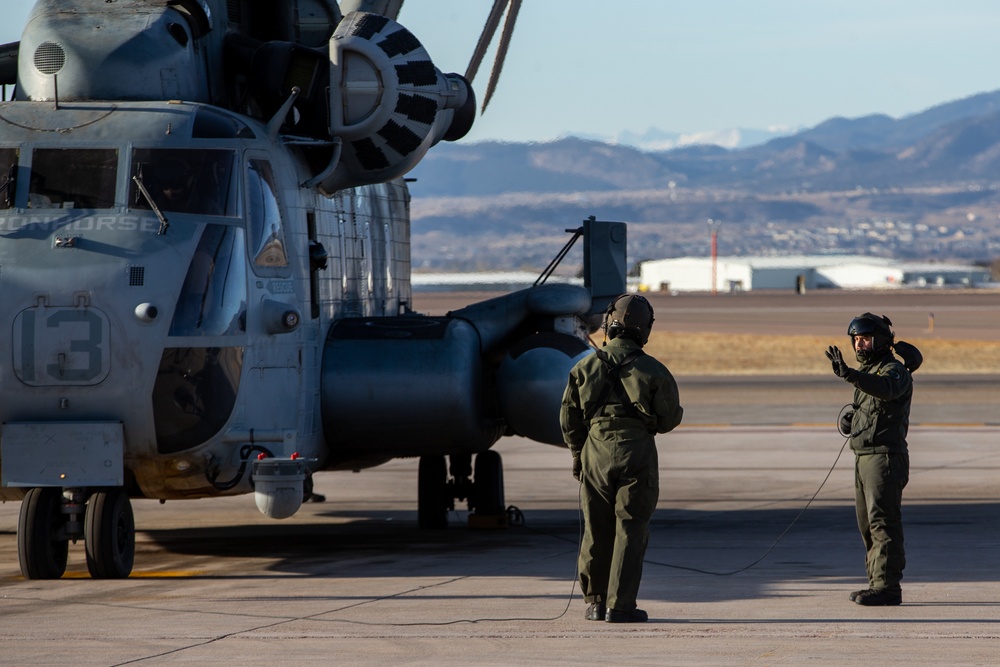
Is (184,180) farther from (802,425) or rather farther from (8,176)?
(802,425)

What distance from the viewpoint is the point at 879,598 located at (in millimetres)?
10328

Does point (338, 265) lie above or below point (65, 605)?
above

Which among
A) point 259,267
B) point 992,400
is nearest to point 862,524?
point 259,267

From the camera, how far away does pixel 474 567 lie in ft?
41.1

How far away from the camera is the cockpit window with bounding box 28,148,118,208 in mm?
11641

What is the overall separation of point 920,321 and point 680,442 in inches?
2009

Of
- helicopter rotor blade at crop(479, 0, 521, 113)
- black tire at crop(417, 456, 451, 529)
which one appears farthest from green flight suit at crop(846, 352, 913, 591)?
helicopter rotor blade at crop(479, 0, 521, 113)

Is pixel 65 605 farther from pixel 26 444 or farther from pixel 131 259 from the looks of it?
pixel 131 259

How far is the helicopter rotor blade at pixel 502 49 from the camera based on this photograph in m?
16.2

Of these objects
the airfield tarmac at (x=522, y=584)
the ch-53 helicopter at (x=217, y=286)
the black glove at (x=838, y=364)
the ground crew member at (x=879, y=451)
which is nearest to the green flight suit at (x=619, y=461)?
the airfield tarmac at (x=522, y=584)

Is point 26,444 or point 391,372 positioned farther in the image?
point 391,372

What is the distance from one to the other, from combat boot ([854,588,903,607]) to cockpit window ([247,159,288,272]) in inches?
202

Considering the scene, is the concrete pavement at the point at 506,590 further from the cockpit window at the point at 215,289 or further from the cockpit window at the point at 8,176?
the cockpit window at the point at 8,176

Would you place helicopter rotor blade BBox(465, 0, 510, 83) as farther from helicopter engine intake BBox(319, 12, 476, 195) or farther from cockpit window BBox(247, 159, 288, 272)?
cockpit window BBox(247, 159, 288, 272)
